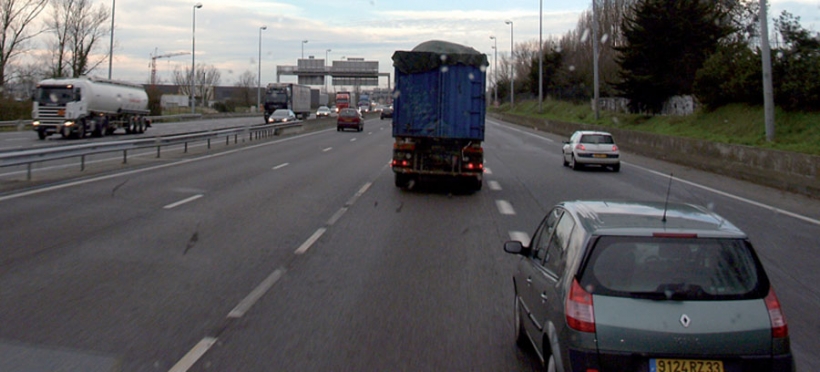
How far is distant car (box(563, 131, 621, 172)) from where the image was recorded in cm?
2853

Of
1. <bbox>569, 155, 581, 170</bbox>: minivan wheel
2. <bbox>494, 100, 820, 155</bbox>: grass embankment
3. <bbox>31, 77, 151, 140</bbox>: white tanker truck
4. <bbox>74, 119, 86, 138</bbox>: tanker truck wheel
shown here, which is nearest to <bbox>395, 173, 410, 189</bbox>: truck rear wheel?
<bbox>569, 155, 581, 170</bbox>: minivan wheel

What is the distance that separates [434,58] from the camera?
20.1 metres

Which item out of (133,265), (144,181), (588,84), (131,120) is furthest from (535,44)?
(133,265)

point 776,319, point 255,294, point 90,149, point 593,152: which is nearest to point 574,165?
point 593,152

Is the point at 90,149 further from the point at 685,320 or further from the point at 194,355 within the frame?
the point at 685,320

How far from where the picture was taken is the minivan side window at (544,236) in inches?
244

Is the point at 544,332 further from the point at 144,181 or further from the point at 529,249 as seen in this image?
the point at 144,181

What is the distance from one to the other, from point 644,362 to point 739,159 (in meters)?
24.0

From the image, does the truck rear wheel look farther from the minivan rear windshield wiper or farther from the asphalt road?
the minivan rear windshield wiper

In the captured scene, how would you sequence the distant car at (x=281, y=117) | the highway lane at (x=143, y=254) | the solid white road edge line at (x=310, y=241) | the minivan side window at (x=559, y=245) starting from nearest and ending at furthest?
1. the minivan side window at (x=559, y=245)
2. the highway lane at (x=143, y=254)
3. the solid white road edge line at (x=310, y=241)
4. the distant car at (x=281, y=117)

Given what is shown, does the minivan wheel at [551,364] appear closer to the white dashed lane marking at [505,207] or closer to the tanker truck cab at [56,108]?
Result: the white dashed lane marking at [505,207]

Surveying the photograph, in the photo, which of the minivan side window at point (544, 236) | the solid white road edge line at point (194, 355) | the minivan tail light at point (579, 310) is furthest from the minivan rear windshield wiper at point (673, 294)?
the solid white road edge line at point (194, 355)

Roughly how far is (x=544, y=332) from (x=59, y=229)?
32.2 ft

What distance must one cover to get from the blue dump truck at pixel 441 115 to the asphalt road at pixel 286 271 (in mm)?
765
